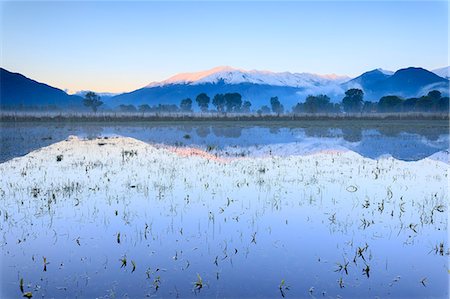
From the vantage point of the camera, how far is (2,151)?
995 inches

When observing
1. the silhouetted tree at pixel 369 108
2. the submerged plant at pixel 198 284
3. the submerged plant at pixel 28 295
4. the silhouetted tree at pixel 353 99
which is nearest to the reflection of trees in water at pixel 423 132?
the submerged plant at pixel 198 284

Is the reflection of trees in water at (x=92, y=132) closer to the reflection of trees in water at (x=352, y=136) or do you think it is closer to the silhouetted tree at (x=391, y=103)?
the reflection of trees in water at (x=352, y=136)

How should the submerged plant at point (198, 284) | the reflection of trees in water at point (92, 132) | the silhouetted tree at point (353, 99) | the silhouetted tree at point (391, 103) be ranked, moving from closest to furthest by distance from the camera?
the submerged plant at point (198, 284), the reflection of trees in water at point (92, 132), the silhouetted tree at point (391, 103), the silhouetted tree at point (353, 99)

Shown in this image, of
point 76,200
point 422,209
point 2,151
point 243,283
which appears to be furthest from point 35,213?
point 2,151

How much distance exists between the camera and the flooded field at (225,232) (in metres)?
6.57

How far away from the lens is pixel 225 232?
9.23 meters

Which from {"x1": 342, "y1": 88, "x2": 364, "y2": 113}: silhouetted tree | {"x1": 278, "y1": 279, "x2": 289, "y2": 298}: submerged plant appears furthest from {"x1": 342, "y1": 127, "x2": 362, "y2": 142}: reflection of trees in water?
{"x1": 342, "y1": 88, "x2": 364, "y2": 113}: silhouetted tree

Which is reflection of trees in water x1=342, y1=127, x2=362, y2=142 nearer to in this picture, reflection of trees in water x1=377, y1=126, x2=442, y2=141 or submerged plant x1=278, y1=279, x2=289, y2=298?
reflection of trees in water x1=377, y1=126, x2=442, y2=141

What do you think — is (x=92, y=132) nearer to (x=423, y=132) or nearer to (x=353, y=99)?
(x=423, y=132)

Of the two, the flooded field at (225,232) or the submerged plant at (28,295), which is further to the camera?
the flooded field at (225,232)

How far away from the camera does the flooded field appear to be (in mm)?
6574

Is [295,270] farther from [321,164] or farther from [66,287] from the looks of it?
[321,164]

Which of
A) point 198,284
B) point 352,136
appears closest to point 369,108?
point 352,136

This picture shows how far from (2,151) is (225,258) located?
24.6m
